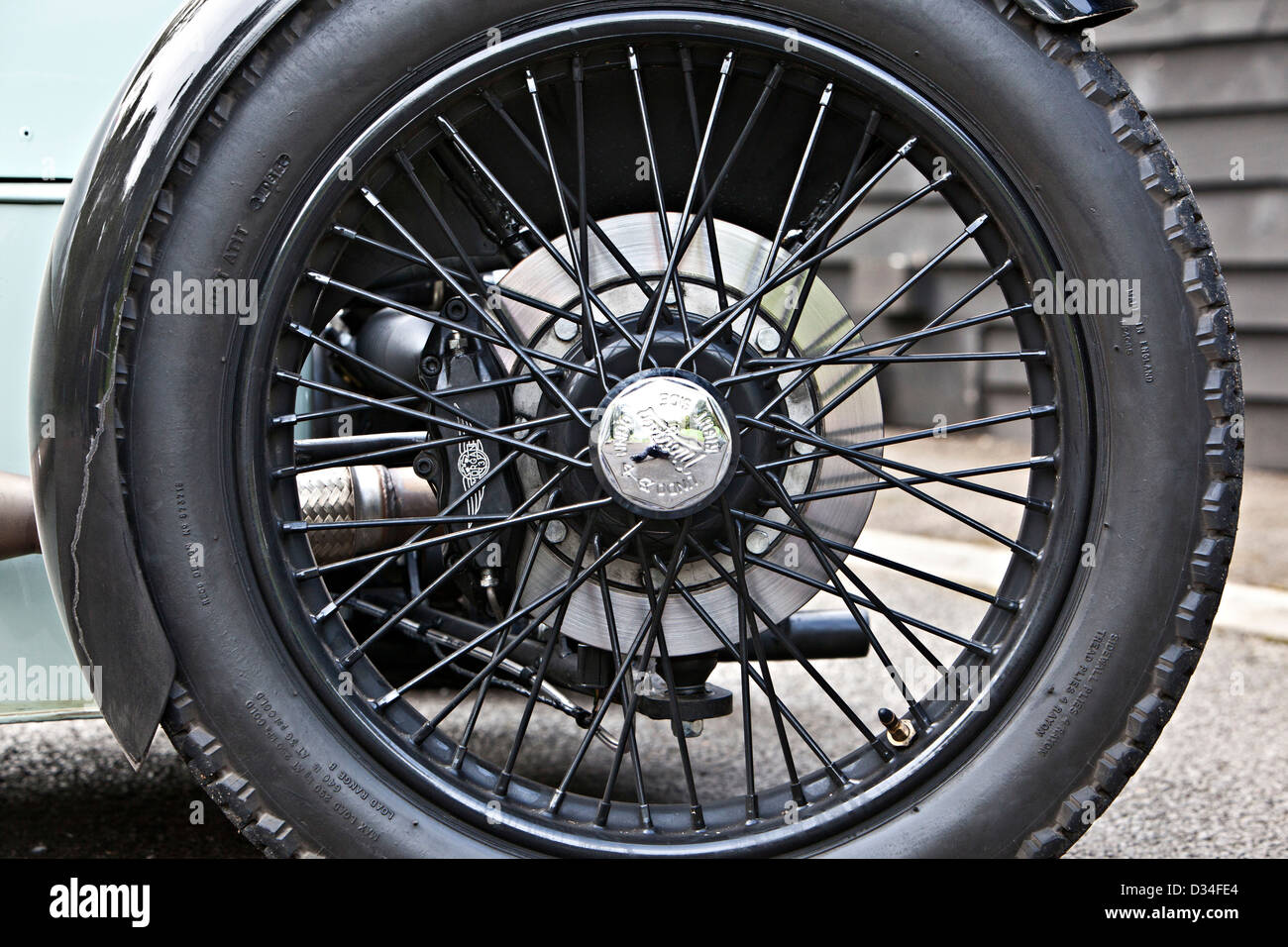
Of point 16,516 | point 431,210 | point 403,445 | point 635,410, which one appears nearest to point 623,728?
point 635,410

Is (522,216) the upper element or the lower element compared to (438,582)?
upper

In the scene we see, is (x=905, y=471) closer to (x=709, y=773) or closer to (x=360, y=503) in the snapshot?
(x=360, y=503)

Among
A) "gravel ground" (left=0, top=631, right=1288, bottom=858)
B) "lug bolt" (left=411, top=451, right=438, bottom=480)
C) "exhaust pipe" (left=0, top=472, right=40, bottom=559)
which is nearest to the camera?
"exhaust pipe" (left=0, top=472, right=40, bottom=559)

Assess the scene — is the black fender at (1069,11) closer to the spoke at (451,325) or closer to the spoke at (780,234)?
the spoke at (780,234)

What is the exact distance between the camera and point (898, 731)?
1.76m

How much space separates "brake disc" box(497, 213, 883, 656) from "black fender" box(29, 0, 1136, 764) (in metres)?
0.52

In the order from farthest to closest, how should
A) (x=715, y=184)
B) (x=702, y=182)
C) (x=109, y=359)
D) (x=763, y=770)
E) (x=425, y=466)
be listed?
1. (x=763, y=770)
2. (x=425, y=466)
3. (x=702, y=182)
4. (x=715, y=184)
5. (x=109, y=359)

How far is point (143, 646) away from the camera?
1589mm

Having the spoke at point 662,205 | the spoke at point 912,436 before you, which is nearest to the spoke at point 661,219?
the spoke at point 662,205

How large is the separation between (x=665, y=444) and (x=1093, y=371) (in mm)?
567

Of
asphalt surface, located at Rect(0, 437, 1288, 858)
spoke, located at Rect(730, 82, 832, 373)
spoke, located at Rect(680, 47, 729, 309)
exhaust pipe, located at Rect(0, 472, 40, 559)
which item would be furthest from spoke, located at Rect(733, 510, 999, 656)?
exhaust pipe, located at Rect(0, 472, 40, 559)

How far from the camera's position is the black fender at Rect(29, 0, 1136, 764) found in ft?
5.09

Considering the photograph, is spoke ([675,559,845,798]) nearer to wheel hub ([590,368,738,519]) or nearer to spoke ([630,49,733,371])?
wheel hub ([590,368,738,519])

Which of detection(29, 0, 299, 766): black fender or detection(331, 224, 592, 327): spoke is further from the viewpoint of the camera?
detection(331, 224, 592, 327): spoke
